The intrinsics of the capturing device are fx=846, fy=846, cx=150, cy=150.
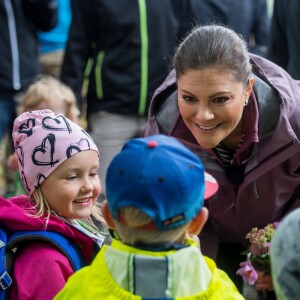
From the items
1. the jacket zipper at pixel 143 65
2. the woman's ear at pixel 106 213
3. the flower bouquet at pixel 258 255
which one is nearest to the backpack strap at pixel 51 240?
the woman's ear at pixel 106 213

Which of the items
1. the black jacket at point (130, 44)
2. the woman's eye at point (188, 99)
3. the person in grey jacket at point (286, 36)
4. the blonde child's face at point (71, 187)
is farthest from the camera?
the black jacket at point (130, 44)

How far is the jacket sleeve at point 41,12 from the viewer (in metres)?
5.91

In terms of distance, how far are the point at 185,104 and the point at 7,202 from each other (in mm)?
1002

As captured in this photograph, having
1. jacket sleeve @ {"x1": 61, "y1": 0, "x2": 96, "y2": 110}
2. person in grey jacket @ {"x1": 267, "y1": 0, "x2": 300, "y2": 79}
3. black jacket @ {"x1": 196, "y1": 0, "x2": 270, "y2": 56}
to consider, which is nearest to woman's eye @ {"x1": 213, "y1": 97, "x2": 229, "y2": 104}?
person in grey jacket @ {"x1": 267, "y1": 0, "x2": 300, "y2": 79}

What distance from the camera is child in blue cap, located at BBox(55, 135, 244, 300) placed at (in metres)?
2.53

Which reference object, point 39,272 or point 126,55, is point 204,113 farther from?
point 126,55

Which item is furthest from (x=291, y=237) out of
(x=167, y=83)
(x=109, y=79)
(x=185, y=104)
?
(x=109, y=79)

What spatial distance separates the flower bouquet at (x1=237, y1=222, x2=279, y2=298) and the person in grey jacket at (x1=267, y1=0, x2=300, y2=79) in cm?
207

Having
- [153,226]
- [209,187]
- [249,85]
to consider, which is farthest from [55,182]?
[249,85]

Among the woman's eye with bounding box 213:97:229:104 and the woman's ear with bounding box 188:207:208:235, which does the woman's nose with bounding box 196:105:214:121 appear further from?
the woman's ear with bounding box 188:207:208:235

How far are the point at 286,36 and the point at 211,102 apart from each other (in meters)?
2.17

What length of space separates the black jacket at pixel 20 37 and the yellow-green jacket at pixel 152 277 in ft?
11.2

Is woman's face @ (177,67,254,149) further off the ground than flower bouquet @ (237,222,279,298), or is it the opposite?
woman's face @ (177,67,254,149)

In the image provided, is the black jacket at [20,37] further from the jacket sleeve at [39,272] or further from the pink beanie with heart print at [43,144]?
the jacket sleeve at [39,272]
